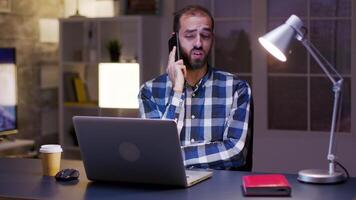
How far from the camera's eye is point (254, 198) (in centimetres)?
192

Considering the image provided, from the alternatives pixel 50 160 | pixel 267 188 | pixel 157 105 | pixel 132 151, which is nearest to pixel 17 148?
pixel 157 105

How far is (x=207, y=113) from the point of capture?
280cm

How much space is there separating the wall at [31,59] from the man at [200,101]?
2257 mm

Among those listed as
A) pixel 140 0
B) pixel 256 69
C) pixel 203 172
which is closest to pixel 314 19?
pixel 256 69

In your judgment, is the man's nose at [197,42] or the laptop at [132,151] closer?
the laptop at [132,151]

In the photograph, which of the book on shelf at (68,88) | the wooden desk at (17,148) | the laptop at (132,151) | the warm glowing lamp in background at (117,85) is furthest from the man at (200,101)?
the book on shelf at (68,88)

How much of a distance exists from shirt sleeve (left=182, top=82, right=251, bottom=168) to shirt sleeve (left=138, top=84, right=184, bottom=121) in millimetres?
175

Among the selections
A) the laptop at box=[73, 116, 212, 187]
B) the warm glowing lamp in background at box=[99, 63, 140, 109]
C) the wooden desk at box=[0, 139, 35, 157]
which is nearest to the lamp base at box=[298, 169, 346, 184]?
the laptop at box=[73, 116, 212, 187]

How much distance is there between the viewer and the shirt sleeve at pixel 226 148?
2.56 m

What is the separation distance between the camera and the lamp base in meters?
2.08

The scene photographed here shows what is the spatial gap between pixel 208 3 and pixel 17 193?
3379mm

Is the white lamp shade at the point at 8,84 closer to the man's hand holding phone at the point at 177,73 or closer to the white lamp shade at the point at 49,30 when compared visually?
the white lamp shade at the point at 49,30

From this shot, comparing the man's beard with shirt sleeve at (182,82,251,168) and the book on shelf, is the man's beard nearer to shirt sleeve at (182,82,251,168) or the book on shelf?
shirt sleeve at (182,82,251,168)

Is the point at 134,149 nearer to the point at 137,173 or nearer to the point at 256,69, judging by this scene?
the point at 137,173
